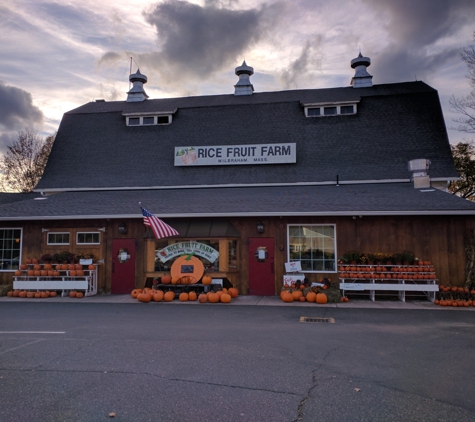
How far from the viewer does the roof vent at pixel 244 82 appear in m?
24.0

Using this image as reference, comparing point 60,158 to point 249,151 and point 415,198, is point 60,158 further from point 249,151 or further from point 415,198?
point 415,198

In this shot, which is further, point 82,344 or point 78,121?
point 78,121

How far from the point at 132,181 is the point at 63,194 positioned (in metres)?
3.12

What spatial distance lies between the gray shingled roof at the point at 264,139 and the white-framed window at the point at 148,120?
→ 0.34 meters

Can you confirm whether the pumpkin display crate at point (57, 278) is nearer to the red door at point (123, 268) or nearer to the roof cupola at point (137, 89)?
the red door at point (123, 268)

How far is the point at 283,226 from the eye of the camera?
47.0 feet

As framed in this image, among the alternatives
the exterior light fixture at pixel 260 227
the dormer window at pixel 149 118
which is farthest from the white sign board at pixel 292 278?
the dormer window at pixel 149 118

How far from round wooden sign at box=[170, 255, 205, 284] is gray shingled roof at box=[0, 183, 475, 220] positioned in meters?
1.57

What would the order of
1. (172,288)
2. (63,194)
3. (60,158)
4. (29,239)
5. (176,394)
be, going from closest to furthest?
(176,394)
(172,288)
(29,239)
(63,194)
(60,158)

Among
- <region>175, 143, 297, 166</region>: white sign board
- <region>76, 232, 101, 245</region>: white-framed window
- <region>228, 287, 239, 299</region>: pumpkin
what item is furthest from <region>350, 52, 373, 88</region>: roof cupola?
<region>76, 232, 101, 245</region>: white-framed window

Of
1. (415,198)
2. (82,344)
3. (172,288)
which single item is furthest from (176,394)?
(415,198)

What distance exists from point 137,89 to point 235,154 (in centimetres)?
953

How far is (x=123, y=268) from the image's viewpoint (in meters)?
15.0

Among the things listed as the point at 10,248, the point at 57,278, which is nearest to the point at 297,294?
the point at 57,278
